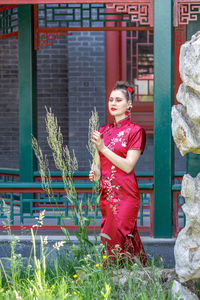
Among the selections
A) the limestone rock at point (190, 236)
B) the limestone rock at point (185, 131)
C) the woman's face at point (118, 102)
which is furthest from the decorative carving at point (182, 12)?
the limestone rock at point (190, 236)

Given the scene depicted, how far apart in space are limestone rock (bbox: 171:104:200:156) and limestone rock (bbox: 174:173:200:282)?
27 cm

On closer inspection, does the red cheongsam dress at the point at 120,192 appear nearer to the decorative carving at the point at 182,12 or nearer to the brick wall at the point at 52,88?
the decorative carving at the point at 182,12

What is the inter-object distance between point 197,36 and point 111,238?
1.76m

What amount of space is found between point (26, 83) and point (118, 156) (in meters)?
3.16

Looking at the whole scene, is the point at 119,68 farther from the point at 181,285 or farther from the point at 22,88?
the point at 181,285

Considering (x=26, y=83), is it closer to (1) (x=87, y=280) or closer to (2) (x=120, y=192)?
(2) (x=120, y=192)

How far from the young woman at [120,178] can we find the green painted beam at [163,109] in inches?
31.1

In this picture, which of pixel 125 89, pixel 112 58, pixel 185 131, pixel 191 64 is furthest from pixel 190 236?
pixel 112 58

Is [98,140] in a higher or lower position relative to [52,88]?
lower

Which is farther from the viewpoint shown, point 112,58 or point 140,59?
point 140,59

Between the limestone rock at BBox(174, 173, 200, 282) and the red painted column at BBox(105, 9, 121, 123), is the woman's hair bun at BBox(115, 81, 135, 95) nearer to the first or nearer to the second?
the limestone rock at BBox(174, 173, 200, 282)

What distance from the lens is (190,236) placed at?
3.82 meters

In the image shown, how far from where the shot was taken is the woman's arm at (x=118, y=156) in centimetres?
404

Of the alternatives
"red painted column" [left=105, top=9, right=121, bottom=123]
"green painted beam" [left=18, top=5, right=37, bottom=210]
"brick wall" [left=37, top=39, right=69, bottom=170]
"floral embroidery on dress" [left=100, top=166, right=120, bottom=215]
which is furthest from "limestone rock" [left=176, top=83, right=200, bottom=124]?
"brick wall" [left=37, top=39, right=69, bottom=170]
